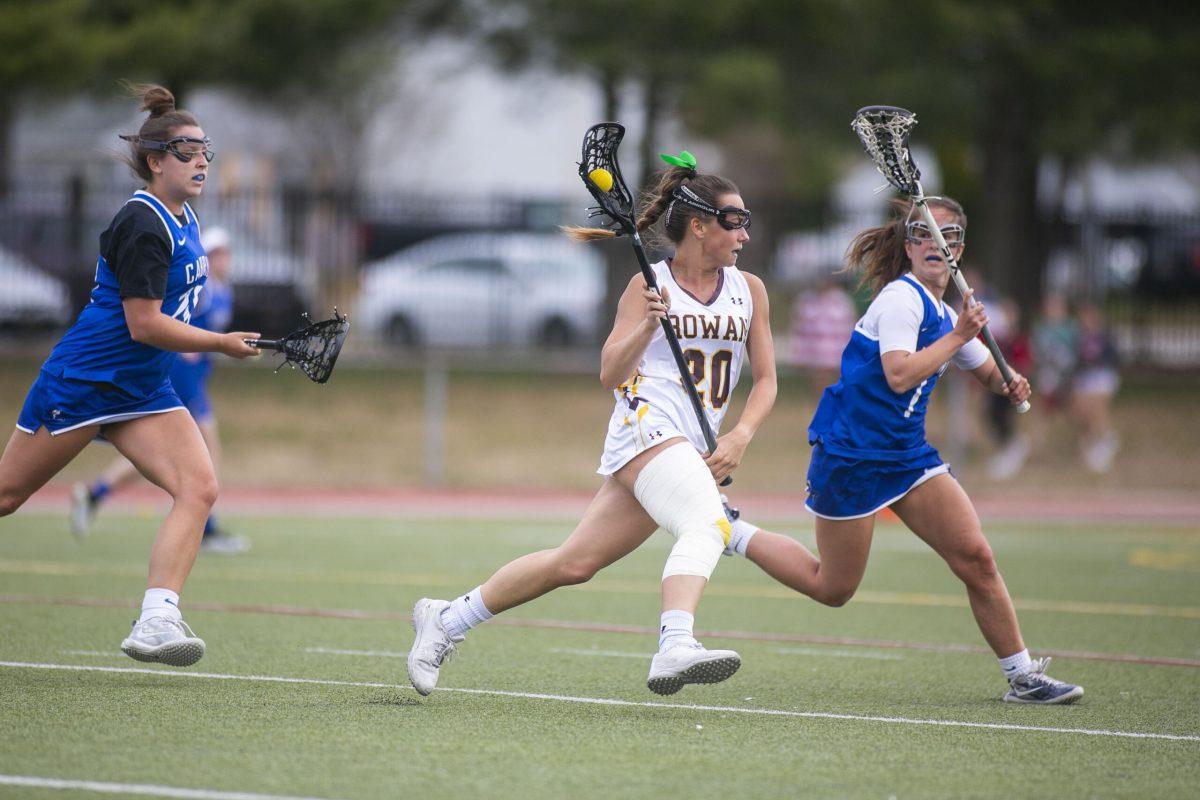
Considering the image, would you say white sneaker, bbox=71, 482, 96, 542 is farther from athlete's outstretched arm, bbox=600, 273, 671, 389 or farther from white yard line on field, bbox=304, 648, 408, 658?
athlete's outstretched arm, bbox=600, 273, 671, 389

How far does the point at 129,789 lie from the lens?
4.79 m

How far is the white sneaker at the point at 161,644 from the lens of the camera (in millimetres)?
6309

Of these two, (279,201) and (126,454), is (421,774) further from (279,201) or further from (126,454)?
(279,201)

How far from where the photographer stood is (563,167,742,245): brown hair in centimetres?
634

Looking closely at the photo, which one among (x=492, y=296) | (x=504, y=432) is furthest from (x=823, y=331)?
(x=492, y=296)

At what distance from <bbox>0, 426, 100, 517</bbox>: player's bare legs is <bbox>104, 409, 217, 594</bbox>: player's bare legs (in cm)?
17

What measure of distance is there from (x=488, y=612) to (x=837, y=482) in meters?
1.54

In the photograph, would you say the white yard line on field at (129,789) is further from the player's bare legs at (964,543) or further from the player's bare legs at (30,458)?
the player's bare legs at (964,543)

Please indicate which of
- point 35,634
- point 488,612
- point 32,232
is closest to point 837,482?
point 488,612

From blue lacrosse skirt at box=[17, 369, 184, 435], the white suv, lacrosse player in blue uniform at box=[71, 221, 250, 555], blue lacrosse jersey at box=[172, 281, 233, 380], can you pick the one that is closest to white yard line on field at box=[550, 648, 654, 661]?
blue lacrosse skirt at box=[17, 369, 184, 435]

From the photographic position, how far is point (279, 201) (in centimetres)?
2250

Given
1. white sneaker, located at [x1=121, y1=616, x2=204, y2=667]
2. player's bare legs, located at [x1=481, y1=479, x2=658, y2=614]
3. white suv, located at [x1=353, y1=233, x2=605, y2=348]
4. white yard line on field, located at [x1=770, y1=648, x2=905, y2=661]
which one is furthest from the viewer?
white suv, located at [x1=353, y1=233, x2=605, y2=348]

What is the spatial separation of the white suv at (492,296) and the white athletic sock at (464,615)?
17.1 m

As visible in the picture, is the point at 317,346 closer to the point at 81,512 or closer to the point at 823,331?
the point at 81,512
